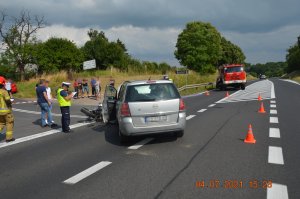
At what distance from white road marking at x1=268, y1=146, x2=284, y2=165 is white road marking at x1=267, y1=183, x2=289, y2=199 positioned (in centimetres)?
126

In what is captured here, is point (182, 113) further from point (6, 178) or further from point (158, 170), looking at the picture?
point (6, 178)

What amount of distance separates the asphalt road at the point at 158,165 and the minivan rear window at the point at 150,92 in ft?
3.75

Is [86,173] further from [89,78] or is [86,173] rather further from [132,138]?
[89,78]

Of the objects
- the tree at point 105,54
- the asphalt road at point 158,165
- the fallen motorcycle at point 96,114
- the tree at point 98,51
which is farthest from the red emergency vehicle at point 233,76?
the tree at point 98,51

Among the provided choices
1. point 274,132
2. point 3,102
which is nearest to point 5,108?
point 3,102

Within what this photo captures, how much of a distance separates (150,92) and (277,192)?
4.20 meters

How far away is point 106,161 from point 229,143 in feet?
10.0

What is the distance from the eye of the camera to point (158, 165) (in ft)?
19.6

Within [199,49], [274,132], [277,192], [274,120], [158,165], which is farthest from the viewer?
[199,49]

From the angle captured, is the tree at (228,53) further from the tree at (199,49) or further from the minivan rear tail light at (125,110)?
the minivan rear tail light at (125,110)

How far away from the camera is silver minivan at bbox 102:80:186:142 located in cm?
761

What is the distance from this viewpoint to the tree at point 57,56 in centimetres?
4866

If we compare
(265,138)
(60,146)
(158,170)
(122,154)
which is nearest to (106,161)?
(122,154)
